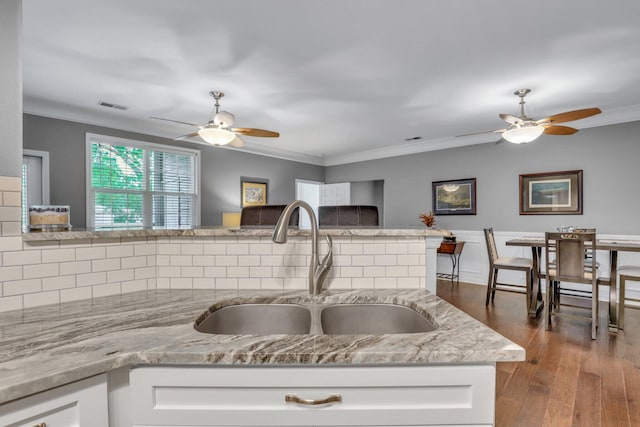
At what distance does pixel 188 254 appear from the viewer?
4.33 feet

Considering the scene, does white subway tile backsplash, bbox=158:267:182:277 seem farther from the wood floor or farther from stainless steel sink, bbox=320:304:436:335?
the wood floor

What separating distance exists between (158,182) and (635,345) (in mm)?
5455

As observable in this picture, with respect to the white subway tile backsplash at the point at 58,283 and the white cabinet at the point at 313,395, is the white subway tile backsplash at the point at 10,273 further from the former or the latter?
the white cabinet at the point at 313,395

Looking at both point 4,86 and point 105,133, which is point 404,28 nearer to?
point 4,86

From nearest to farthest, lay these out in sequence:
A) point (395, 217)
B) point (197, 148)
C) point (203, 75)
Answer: point (203, 75) < point (197, 148) < point (395, 217)

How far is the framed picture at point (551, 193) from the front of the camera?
425 centimetres

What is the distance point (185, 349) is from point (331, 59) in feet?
8.36

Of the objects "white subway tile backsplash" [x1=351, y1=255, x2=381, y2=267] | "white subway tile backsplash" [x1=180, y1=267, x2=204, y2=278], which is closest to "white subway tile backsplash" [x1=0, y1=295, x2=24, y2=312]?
"white subway tile backsplash" [x1=180, y1=267, x2=204, y2=278]

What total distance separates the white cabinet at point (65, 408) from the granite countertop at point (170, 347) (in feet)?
0.10

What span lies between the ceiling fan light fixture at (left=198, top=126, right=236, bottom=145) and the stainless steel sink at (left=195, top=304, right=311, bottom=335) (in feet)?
7.79

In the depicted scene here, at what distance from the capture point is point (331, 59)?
8.80 ft

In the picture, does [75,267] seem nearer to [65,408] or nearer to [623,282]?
[65,408]

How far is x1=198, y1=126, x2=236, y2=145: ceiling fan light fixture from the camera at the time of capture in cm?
312

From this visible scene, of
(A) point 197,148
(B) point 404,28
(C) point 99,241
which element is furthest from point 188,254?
(A) point 197,148
